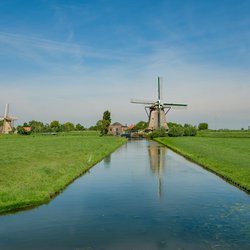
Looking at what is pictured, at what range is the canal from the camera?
10.0 meters

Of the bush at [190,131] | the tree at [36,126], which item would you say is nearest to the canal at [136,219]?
the bush at [190,131]

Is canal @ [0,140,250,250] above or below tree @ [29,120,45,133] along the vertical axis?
below

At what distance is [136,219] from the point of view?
1243cm

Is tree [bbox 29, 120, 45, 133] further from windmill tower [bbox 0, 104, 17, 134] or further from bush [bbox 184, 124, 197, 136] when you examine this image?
bush [bbox 184, 124, 197, 136]

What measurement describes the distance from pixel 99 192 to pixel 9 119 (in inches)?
4793

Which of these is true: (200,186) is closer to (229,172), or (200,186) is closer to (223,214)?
(229,172)

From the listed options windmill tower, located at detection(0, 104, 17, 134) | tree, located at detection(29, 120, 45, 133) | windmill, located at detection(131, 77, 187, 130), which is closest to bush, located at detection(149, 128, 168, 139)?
windmill, located at detection(131, 77, 187, 130)

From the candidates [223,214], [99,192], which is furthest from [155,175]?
[223,214]

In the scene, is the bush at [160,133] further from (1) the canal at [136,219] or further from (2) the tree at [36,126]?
(2) the tree at [36,126]

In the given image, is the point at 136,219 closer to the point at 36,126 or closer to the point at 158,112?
the point at 158,112

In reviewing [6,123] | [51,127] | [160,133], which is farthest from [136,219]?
[51,127]

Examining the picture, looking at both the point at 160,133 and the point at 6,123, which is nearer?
the point at 160,133

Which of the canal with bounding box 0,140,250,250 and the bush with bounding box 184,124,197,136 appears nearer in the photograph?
the canal with bounding box 0,140,250,250

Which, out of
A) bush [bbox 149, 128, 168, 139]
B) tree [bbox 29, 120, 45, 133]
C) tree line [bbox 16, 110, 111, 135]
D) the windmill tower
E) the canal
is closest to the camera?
the canal
